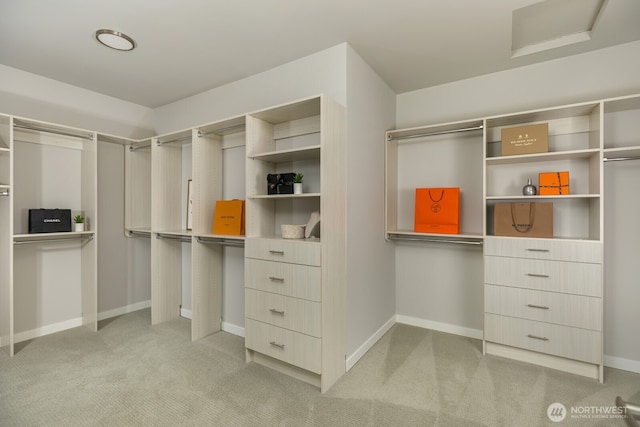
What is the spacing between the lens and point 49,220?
2889 millimetres

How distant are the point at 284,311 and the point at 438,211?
5.42 feet

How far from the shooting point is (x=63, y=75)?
9.91ft

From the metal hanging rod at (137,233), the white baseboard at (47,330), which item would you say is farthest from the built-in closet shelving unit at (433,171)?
the white baseboard at (47,330)

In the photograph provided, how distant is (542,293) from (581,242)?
1.53 feet

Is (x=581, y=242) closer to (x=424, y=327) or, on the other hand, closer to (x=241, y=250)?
(x=424, y=327)

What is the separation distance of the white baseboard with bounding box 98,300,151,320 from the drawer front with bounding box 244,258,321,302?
220 centimetres

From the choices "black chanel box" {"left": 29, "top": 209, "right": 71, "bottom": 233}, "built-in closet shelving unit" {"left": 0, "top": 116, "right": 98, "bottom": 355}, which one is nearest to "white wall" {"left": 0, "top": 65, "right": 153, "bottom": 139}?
"built-in closet shelving unit" {"left": 0, "top": 116, "right": 98, "bottom": 355}

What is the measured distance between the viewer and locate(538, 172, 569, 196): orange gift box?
2.41 meters

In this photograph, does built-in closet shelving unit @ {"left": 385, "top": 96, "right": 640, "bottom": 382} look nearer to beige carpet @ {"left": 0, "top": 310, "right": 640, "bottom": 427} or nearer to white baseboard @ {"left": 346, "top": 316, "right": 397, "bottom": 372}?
beige carpet @ {"left": 0, "top": 310, "right": 640, "bottom": 427}

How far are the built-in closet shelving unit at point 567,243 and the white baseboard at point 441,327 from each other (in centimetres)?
39

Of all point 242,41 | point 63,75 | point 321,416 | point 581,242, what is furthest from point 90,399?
point 581,242

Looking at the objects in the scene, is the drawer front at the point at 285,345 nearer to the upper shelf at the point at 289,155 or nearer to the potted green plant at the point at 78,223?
the upper shelf at the point at 289,155
